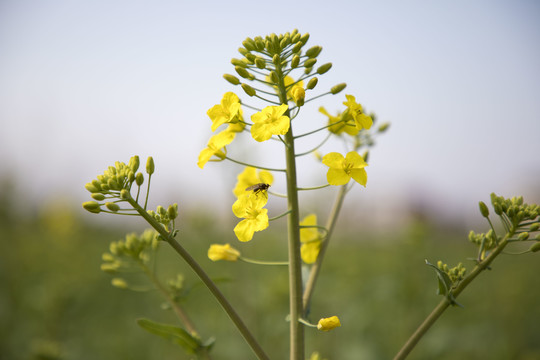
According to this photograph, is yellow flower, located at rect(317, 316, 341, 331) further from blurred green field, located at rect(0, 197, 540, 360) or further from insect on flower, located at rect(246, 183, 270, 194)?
blurred green field, located at rect(0, 197, 540, 360)

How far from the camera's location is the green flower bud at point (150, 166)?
1602mm

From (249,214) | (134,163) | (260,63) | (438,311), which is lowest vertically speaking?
(438,311)

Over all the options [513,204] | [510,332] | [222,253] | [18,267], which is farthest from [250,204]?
[18,267]

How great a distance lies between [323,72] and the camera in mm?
1695

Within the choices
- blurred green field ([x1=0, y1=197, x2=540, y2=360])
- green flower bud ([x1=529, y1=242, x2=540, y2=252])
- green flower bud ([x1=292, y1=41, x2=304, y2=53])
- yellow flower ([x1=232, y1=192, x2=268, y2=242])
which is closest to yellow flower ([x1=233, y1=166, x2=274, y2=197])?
yellow flower ([x1=232, y1=192, x2=268, y2=242])

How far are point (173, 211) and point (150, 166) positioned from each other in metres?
0.29

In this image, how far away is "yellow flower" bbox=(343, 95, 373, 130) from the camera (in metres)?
1.65

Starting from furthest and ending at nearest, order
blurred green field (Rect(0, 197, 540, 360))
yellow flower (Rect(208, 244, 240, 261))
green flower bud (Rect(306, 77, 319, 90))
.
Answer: blurred green field (Rect(0, 197, 540, 360)) → yellow flower (Rect(208, 244, 240, 261)) → green flower bud (Rect(306, 77, 319, 90))

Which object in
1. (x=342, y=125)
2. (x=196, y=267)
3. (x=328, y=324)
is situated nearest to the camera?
(x=196, y=267)

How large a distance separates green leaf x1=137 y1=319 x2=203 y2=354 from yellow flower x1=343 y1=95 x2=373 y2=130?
1.20 meters

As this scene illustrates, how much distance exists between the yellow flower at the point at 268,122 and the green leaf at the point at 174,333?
0.89 meters

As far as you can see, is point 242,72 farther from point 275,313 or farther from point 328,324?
point 275,313

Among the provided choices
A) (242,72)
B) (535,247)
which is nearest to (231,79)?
(242,72)

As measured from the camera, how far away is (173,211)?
144cm
